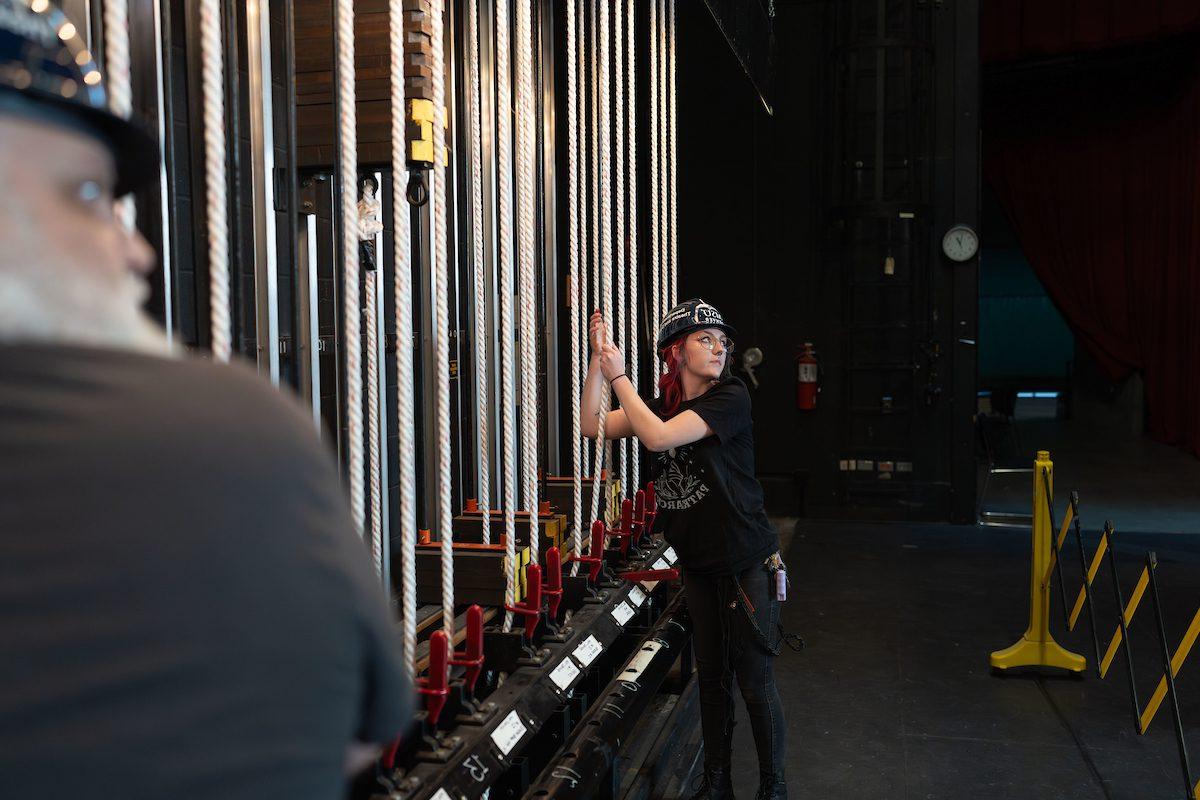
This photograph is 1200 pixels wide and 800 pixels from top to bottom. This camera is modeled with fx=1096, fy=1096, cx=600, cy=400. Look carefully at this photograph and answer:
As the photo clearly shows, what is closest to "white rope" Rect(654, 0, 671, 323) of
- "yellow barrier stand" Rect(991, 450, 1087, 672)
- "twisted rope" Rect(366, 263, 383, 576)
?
"yellow barrier stand" Rect(991, 450, 1087, 672)

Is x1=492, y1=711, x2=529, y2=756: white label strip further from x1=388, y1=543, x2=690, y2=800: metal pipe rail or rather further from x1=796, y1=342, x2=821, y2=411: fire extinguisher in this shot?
x1=796, y1=342, x2=821, y2=411: fire extinguisher

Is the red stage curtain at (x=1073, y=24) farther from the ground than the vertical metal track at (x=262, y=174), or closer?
farther from the ground

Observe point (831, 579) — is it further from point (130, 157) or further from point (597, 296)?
point (130, 157)

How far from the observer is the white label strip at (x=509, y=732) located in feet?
6.68

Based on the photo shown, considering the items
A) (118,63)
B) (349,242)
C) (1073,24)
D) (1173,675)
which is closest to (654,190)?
(349,242)

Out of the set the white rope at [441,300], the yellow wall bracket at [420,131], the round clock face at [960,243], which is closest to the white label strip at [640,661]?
the white rope at [441,300]

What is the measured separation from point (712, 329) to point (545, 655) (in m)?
1.15

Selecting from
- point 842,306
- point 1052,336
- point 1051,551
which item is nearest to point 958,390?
point 842,306

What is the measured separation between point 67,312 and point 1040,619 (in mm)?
4740

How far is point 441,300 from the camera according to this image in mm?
2061

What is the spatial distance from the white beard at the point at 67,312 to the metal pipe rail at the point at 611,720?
1.88m

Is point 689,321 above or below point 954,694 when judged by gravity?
above

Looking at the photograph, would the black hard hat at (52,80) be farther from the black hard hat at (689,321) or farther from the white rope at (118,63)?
the black hard hat at (689,321)

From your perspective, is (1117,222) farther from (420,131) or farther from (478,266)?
(420,131)
